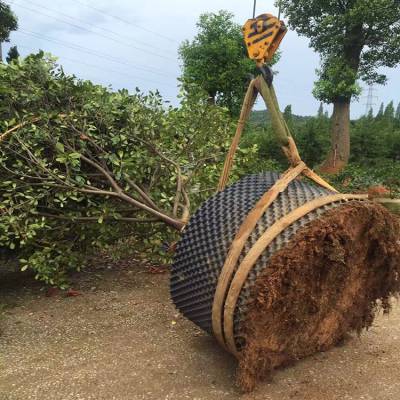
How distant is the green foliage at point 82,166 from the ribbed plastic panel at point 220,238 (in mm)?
823

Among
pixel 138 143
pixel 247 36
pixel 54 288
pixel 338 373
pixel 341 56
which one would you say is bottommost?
pixel 54 288

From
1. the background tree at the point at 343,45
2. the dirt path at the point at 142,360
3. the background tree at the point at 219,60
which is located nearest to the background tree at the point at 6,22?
the background tree at the point at 219,60

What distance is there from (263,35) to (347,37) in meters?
11.6

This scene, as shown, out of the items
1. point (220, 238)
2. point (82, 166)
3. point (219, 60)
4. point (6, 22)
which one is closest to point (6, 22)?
point (6, 22)

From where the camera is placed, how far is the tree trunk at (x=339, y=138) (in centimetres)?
1314

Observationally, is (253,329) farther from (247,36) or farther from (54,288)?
(54,288)

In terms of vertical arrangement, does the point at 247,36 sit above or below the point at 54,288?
above

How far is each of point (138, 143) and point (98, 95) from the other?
54 cm

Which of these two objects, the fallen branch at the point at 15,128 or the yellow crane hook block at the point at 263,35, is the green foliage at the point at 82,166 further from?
the yellow crane hook block at the point at 263,35

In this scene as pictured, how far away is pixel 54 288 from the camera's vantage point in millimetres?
3906

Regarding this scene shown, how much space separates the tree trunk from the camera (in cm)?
1314

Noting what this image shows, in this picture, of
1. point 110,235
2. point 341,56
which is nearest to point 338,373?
point 110,235

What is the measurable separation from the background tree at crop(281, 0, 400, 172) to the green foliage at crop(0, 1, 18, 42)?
31.9 ft

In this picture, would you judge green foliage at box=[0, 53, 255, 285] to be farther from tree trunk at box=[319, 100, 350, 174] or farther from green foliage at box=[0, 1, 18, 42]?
green foliage at box=[0, 1, 18, 42]
